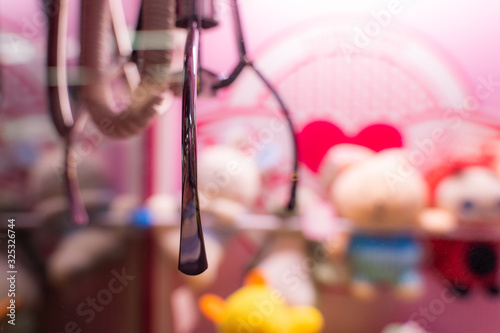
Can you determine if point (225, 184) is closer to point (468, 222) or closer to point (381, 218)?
point (381, 218)

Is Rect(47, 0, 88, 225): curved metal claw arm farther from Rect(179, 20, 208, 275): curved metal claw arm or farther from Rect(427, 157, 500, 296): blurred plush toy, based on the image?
Rect(427, 157, 500, 296): blurred plush toy

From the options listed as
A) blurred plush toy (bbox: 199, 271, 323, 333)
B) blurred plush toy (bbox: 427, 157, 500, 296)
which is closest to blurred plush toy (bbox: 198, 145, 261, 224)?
blurred plush toy (bbox: 199, 271, 323, 333)

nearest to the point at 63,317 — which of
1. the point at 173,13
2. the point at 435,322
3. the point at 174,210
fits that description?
the point at 174,210

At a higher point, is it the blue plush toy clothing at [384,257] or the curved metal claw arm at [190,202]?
the curved metal claw arm at [190,202]

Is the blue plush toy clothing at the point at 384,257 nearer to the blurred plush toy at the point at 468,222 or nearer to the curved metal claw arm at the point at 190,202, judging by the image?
the blurred plush toy at the point at 468,222

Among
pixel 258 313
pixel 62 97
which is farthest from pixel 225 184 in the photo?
pixel 62 97

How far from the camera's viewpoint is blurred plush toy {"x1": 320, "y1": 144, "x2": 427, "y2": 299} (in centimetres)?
92

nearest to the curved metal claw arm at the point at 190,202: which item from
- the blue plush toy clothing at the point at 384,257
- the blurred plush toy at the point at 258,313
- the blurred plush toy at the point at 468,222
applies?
the blurred plush toy at the point at 258,313

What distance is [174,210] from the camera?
3.46 ft

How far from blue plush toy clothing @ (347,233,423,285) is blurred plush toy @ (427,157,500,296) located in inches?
2.8

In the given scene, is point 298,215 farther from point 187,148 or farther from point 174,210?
point 187,148

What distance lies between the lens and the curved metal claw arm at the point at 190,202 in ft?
1.82

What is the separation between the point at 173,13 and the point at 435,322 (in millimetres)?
932

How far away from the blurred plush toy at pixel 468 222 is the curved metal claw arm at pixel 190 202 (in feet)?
1.96
